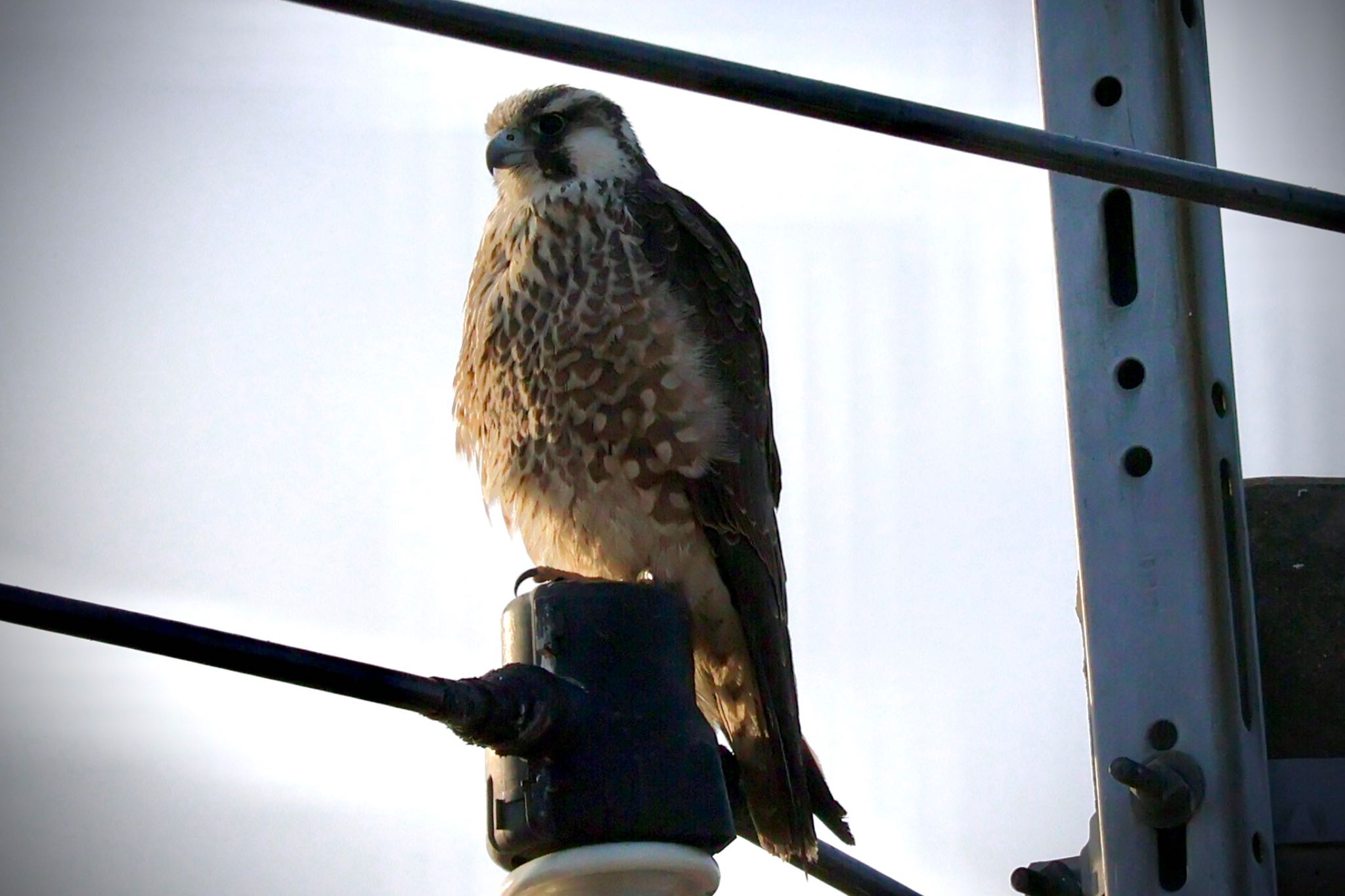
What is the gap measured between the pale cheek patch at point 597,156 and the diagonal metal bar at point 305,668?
2.48 m

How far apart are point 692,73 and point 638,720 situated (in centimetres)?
82

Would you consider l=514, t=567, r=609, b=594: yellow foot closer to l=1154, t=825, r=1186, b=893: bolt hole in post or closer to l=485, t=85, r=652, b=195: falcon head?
l=1154, t=825, r=1186, b=893: bolt hole in post

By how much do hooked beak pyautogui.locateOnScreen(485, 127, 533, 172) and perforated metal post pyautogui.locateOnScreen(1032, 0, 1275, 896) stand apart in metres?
1.74

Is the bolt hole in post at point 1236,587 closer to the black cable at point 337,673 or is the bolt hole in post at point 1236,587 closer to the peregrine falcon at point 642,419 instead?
the peregrine falcon at point 642,419

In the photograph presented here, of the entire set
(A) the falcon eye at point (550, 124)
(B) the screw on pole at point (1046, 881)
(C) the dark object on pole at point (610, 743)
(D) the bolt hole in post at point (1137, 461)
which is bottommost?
(B) the screw on pole at point (1046, 881)

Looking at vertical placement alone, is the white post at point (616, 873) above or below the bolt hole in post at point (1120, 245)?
below

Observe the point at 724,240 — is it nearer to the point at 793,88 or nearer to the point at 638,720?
the point at 793,88

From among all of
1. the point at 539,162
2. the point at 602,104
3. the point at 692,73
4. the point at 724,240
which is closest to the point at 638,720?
the point at 692,73

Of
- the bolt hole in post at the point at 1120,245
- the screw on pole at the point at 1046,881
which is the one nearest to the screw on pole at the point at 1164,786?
the screw on pole at the point at 1046,881

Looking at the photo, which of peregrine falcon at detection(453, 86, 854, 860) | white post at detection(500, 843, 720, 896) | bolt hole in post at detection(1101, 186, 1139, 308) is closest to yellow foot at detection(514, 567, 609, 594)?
peregrine falcon at detection(453, 86, 854, 860)

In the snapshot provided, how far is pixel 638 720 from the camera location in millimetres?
2008

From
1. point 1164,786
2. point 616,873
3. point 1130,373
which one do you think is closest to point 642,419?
point 1130,373

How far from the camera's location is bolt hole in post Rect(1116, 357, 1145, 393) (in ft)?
9.46

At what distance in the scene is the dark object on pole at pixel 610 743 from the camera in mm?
1932
